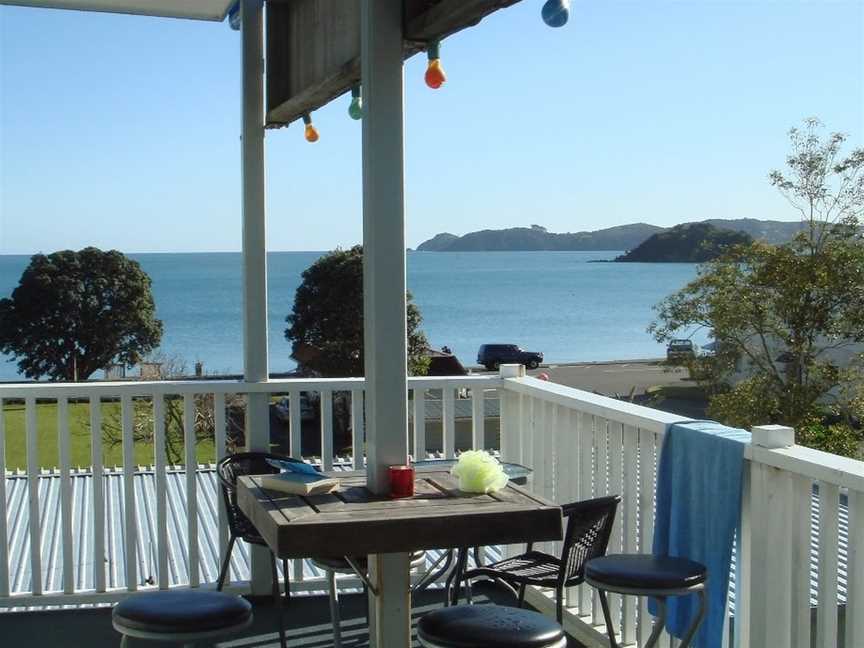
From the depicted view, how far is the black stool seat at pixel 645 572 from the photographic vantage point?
275cm

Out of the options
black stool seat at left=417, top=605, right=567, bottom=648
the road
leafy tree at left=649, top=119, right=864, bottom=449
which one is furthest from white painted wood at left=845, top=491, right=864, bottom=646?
the road

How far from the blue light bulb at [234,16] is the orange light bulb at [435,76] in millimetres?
2069

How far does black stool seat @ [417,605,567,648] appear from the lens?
8.16 feet

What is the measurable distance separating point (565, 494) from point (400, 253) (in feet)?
5.47

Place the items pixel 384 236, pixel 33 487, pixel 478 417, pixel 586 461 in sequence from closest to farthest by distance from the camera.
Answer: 1. pixel 384 236
2. pixel 586 461
3. pixel 33 487
4. pixel 478 417

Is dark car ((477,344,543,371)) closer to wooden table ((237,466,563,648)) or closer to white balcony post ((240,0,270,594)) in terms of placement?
white balcony post ((240,0,270,594))

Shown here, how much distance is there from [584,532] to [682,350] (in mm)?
19769

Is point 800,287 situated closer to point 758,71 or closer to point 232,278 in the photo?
point 758,71

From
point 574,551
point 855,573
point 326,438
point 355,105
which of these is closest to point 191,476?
point 326,438

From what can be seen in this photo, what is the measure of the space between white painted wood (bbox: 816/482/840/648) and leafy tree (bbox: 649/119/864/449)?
54.3ft

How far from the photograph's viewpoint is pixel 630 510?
3703mm

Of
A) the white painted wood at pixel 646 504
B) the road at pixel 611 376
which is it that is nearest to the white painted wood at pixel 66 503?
the white painted wood at pixel 646 504

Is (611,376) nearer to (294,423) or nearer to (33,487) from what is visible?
(294,423)

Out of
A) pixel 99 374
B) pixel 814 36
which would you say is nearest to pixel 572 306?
pixel 814 36
